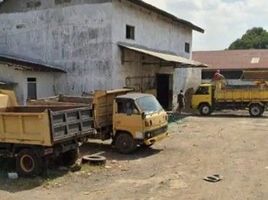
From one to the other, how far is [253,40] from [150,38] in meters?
58.7

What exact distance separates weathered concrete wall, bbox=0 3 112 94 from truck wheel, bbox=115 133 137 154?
6785 mm

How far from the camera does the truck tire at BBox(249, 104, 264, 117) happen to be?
2850 cm

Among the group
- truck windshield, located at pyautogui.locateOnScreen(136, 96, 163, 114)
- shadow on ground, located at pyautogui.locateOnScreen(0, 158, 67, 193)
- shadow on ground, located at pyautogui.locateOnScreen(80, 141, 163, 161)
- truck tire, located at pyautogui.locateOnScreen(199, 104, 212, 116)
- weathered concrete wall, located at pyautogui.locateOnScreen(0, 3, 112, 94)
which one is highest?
weathered concrete wall, located at pyautogui.locateOnScreen(0, 3, 112, 94)

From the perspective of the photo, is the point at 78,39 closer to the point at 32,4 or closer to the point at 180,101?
the point at 32,4

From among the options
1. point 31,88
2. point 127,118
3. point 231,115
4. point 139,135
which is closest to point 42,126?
point 139,135

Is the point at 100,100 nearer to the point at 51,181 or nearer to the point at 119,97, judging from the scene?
the point at 119,97

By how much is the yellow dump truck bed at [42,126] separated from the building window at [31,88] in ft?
30.2

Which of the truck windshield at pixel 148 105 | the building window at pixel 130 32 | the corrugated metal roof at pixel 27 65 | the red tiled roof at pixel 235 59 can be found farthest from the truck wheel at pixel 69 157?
the red tiled roof at pixel 235 59

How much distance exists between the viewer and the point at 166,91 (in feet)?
99.5

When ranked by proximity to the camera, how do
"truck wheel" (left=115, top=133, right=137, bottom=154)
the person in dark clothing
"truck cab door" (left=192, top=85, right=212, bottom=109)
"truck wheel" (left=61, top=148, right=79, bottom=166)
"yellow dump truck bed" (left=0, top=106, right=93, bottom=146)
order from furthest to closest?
the person in dark clothing → "truck cab door" (left=192, top=85, right=212, bottom=109) → "truck wheel" (left=115, top=133, right=137, bottom=154) → "truck wheel" (left=61, top=148, right=79, bottom=166) → "yellow dump truck bed" (left=0, top=106, right=93, bottom=146)

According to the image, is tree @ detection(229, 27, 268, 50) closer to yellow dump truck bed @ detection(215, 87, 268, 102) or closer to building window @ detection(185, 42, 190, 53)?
building window @ detection(185, 42, 190, 53)

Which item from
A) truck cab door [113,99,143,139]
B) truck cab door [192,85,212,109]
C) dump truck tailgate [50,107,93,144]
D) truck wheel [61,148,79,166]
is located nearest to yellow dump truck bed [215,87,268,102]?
truck cab door [192,85,212,109]

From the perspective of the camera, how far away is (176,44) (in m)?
31.6

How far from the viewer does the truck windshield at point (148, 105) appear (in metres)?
15.2
